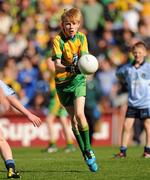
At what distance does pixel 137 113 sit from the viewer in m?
14.7

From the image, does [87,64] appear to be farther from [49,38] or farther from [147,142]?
[49,38]

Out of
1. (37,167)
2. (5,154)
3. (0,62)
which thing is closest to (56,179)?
(5,154)

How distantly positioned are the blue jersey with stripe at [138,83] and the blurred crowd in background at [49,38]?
505 cm

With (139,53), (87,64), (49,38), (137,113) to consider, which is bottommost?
(137,113)

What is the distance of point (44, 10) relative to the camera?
77.8 ft

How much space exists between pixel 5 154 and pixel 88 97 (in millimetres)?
8991

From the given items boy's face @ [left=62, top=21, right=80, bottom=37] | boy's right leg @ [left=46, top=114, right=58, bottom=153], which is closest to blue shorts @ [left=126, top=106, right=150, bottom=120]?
boy's face @ [left=62, top=21, right=80, bottom=37]

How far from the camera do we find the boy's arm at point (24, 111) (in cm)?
1033

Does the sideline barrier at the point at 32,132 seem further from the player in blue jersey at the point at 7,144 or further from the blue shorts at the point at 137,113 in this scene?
the player in blue jersey at the point at 7,144

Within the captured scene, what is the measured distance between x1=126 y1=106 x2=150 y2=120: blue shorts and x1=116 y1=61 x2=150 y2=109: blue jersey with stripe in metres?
0.06

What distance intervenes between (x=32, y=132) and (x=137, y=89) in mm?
6248

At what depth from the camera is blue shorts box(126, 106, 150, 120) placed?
14609 millimetres

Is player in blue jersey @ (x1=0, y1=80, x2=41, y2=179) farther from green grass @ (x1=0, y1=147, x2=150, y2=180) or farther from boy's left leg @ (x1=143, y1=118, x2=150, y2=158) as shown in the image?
boy's left leg @ (x1=143, y1=118, x2=150, y2=158)

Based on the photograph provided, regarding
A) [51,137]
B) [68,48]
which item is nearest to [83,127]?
[68,48]
